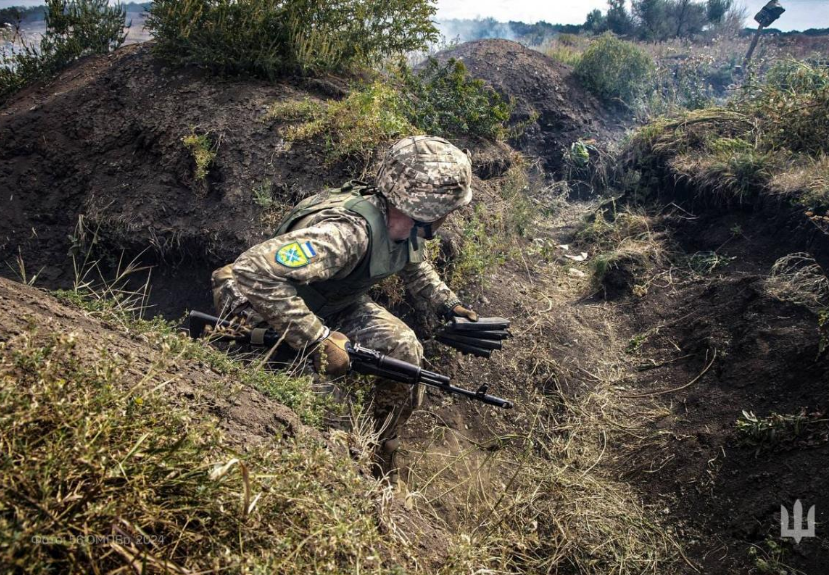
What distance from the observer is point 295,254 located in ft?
9.37

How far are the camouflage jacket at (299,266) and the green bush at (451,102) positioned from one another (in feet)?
10.3

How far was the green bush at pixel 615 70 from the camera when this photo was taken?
1085cm

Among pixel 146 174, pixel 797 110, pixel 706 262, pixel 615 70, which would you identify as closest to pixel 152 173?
pixel 146 174

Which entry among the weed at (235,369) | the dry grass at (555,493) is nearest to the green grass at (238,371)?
the weed at (235,369)

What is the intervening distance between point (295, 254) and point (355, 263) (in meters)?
0.44

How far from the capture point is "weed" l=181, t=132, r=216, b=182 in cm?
466

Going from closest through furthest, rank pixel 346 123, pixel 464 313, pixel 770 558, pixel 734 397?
pixel 770 558 → pixel 734 397 → pixel 464 313 → pixel 346 123

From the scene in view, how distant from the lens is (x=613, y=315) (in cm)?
538

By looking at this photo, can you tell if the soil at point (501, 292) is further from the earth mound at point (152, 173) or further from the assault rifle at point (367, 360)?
the assault rifle at point (367, 360)

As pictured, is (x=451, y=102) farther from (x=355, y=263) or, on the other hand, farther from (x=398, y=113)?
(x=355, y=263)

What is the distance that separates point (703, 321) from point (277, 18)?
15.4 feet

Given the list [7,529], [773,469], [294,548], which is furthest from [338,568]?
[773,469]

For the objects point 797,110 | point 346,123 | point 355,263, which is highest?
point 346,123

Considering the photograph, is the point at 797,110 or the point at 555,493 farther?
the point at 797,110
